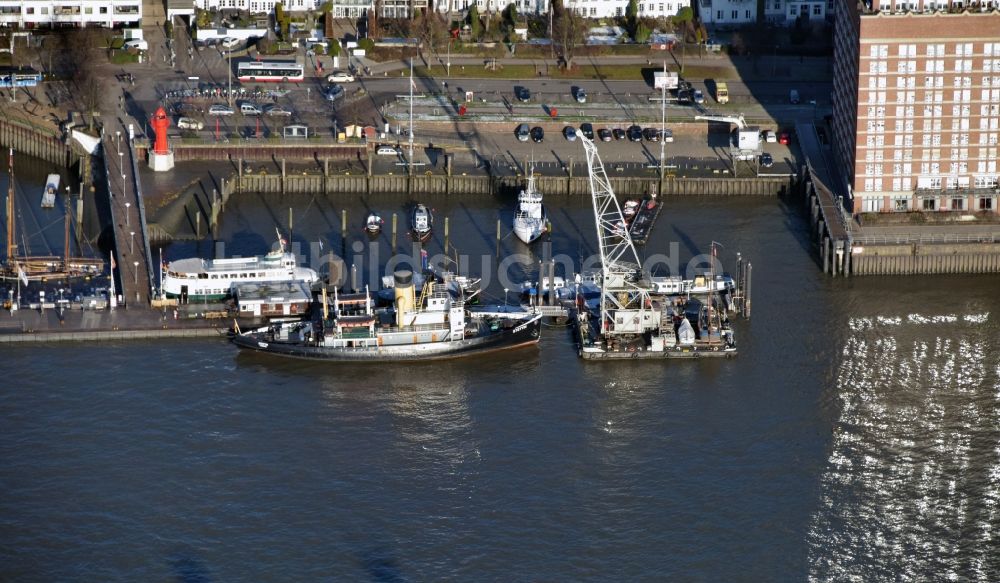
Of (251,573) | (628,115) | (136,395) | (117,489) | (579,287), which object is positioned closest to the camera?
(251,573)

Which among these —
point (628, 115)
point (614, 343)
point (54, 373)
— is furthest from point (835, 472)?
point (628, 115)

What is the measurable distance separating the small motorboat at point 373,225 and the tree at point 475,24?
35.5 metres

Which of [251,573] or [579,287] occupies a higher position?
[579,287]

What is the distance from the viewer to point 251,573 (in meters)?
84.3

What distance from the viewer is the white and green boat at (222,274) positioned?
111125 mm

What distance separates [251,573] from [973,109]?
59.1 m

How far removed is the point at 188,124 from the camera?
138 meters

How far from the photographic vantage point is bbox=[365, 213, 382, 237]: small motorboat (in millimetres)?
123062

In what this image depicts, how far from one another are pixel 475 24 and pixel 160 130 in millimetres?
33365

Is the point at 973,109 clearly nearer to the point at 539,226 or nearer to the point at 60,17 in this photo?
the point at 539,226

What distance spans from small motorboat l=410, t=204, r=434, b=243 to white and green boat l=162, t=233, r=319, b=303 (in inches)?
370

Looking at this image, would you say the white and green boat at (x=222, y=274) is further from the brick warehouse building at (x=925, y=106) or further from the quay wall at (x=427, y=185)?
the brick warehouse building at (x=925, y=106)

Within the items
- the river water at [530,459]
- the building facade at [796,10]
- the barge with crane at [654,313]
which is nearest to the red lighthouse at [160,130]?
the river water at [530,459]

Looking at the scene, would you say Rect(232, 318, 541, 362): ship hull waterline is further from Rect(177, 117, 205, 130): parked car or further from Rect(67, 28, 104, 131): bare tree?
Rect(67, 28, 104, 131): bare tree
